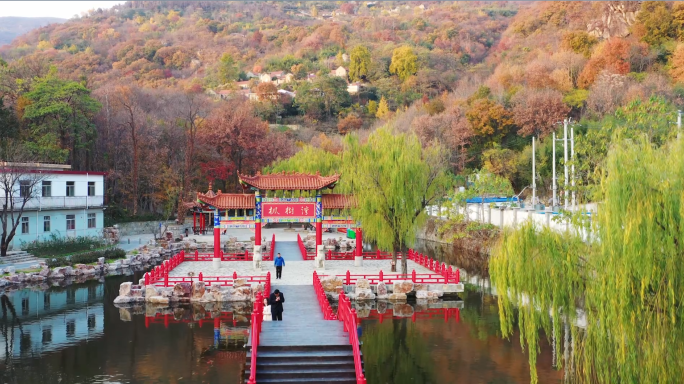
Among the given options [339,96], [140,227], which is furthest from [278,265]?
[339,96]

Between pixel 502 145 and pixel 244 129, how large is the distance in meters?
22.2

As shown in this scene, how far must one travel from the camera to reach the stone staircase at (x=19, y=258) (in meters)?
28.7

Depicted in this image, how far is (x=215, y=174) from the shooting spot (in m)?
51.2

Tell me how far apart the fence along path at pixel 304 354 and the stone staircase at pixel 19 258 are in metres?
18.4

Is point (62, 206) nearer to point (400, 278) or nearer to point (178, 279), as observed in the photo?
point (178, 279)

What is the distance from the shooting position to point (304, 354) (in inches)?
531

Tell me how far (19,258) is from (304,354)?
21362 millimetres

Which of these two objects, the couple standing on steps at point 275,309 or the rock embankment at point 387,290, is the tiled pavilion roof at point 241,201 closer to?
the rock embankment at point 387,290

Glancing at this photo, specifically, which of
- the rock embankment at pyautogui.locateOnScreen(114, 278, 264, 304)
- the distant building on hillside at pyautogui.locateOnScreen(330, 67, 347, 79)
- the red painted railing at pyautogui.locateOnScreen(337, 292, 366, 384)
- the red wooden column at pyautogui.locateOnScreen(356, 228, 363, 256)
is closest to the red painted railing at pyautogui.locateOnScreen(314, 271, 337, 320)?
the red painted railing at pyautogui.locateOnScreen(337, 292, 366, 384)

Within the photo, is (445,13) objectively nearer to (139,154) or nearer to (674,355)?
(139,154)

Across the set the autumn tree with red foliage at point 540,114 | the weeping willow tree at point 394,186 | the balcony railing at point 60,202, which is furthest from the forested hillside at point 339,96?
the weeping willow tree at point 394,186

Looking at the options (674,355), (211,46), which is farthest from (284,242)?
(211,46)

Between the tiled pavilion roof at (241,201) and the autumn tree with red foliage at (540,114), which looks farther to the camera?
the autumn tree with red foliage at (540,114)

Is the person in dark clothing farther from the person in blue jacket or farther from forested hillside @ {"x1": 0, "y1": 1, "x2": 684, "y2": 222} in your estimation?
forested hillside @ {"x1": 0, "y1": 1, "x2": 684, "y2": 222}
